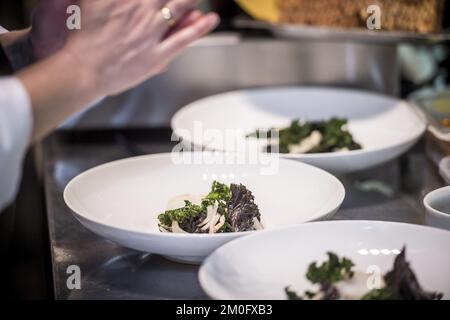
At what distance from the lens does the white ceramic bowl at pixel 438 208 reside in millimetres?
1101

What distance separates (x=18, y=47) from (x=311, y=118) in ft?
2.66

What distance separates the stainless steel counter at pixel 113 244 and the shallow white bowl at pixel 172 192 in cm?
5

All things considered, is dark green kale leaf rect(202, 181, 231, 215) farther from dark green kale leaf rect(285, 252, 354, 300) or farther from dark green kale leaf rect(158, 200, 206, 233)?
dark green kale leaf rect(285, 252, 354, 300)

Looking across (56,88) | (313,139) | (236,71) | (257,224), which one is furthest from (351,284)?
(236,71)

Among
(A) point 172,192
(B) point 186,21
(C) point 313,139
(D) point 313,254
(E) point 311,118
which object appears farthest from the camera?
(E) point 311,118

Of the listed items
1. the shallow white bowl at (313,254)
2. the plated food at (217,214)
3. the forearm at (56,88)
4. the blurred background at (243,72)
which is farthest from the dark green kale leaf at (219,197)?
the blurred background at (243,72)

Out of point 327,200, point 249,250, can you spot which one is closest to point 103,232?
point 249,250

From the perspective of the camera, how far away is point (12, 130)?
88 cm

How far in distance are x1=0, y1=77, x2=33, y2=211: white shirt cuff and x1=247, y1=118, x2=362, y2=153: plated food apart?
0.66 metres

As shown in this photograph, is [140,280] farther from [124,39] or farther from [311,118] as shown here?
[311,118]

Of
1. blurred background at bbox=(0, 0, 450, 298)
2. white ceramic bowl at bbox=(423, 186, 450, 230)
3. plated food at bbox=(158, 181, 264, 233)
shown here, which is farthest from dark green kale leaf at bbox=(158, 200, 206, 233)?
blurred background at bbox=(0, 0, 450, 298)

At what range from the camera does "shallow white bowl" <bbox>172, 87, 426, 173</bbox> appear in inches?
55.3

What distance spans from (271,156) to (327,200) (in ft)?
0.64
